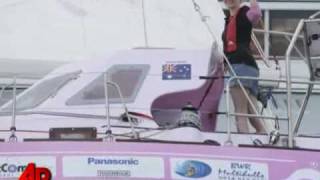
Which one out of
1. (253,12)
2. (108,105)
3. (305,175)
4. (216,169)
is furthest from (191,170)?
(253,12)

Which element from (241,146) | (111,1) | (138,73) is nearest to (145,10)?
(111,1)

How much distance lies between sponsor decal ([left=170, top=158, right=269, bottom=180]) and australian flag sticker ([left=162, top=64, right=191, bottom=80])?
1175 mm

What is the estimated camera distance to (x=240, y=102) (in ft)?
23.5

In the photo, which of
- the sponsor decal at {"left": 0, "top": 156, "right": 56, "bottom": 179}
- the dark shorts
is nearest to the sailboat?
the sponsor decal at {"left": 0, "top": 156, "right": 56, "bottom": 179}

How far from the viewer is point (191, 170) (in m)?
6.03

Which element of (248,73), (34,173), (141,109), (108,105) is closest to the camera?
(34,173)

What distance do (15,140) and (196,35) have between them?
75.7 inches

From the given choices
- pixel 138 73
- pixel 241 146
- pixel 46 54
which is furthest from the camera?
pixel 46 54

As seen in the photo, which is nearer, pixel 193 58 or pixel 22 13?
pixel 193 58

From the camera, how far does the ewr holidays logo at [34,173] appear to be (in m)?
5.95

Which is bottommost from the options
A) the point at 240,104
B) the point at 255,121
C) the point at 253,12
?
the point at 255,121

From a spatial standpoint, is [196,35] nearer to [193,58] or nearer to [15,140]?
[193,58]

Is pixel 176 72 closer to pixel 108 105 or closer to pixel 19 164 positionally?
pixel 108 105

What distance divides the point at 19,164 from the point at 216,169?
3.76 ft
